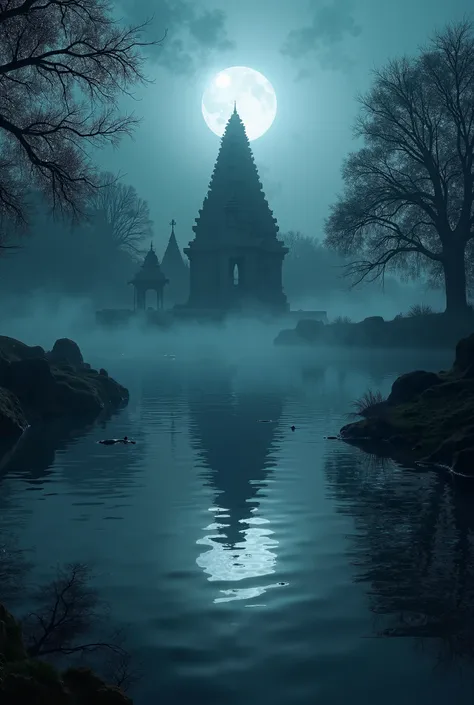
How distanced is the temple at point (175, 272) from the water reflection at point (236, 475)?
6459 centimetres

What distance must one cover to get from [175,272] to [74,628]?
86.5m

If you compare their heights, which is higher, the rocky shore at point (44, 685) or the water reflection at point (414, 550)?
the rocky shore at point (44, 685)

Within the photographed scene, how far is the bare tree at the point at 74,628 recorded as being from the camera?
528 cm

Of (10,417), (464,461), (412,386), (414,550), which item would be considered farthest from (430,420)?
(10,417)

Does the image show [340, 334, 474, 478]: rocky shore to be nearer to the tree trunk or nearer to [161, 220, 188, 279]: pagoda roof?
the tree trunk

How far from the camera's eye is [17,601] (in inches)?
257

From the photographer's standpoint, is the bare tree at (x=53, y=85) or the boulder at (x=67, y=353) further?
the boulder at (x=67, y=353)

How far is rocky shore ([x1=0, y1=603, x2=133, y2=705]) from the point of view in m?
3.81

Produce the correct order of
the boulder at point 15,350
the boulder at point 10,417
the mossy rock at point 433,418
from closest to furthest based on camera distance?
the mossy rock at point 433,418 < the boulder at point 10,417 < the boulder at point 15,350

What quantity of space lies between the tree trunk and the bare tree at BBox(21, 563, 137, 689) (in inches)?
1298

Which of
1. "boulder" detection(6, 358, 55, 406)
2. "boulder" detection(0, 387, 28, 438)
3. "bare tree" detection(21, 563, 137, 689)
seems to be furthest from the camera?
"boulder" detection(6, 358, 55, 406)

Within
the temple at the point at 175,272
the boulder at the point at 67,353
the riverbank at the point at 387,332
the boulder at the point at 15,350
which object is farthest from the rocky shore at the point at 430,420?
the temple at the point at 175,272

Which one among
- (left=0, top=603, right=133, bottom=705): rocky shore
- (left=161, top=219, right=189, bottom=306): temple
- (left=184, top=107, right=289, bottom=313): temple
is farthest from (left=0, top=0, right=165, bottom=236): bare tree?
(left=161, top=219, right=189, bottom=306): temple

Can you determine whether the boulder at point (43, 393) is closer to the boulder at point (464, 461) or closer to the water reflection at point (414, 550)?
the water reflection at point (414, 550)
